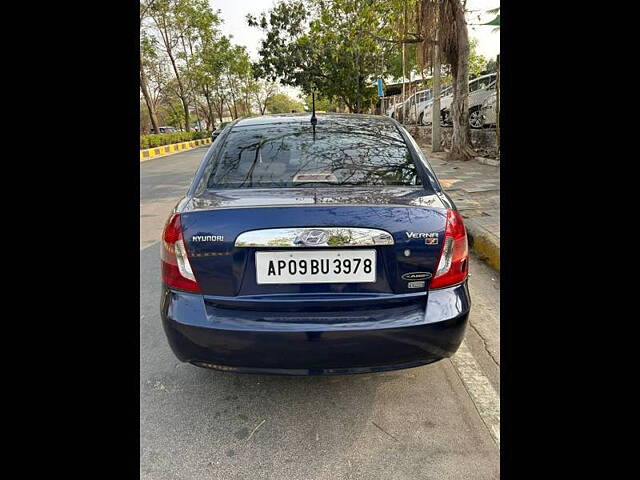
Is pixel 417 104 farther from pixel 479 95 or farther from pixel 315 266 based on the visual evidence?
pixel 315 266

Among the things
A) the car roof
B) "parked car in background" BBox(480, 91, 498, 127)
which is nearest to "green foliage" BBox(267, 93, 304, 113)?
"parked car in background" BBox(480, 91, 498, 127)

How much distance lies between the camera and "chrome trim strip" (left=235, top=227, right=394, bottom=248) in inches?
64.5

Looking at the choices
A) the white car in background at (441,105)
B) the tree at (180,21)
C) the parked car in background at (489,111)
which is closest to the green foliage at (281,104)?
the tree at (180,21)

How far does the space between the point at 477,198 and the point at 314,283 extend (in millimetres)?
5270

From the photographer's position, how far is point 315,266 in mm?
1660

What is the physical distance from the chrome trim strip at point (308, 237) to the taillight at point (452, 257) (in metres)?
0.30

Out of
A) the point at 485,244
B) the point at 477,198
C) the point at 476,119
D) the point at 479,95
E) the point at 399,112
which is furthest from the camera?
the point at 399,112

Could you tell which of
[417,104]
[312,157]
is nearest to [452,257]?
[312,157]

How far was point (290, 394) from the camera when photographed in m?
2.10
